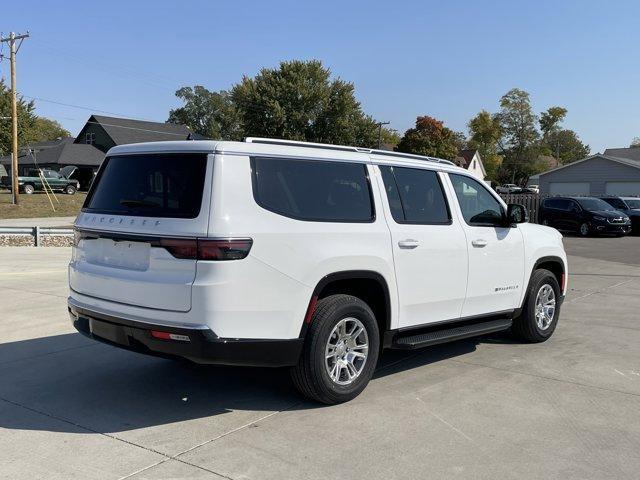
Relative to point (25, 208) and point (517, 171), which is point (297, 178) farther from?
point (517, 171)

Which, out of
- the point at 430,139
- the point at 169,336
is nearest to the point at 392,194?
the point at 169,336

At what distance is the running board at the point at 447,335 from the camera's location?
5113mm

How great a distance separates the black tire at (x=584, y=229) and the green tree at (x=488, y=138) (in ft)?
229

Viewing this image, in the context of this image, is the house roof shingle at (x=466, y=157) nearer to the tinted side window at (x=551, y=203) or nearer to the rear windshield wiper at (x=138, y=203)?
the tinted side window at (x=551, y=203)

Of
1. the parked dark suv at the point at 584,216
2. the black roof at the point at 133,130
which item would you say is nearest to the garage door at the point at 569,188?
the parked dark suv at the point at 584,216

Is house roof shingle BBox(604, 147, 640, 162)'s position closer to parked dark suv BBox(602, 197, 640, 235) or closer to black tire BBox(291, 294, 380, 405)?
parked dark suv BBox(602, 197, 640, 235)

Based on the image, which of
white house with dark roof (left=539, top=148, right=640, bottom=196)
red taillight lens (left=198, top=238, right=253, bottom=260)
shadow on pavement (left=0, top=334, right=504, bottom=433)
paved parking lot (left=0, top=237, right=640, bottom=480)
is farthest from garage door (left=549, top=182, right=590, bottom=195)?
red taillight lens (left=198, top=238, right=253, bottom=260)

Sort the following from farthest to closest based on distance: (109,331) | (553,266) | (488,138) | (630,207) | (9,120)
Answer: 1. (488,138)
2. (9,120)
3. (630,207)
4. (553,266)
5. (109,331)

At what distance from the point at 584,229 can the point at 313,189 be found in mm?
23268

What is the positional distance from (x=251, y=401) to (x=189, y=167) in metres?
1.91

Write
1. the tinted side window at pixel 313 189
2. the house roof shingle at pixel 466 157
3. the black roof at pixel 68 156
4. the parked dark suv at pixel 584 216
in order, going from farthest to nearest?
1. the house roof shingle at pixel 466 157
2. the black roof at pixel 68 156
3. the parked dark suv at pixel 584 216
4. the tinted side window at pixel 313 189

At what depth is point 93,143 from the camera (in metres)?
59.1

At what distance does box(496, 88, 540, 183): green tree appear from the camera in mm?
92625

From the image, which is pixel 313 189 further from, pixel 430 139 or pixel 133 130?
pixel 430 139
